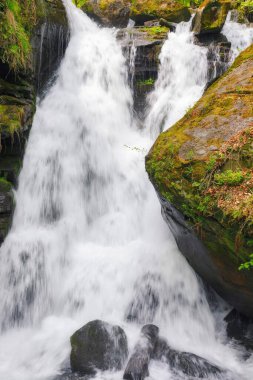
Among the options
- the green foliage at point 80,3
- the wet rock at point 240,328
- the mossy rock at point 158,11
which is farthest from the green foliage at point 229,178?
the green foliage at point 80,3

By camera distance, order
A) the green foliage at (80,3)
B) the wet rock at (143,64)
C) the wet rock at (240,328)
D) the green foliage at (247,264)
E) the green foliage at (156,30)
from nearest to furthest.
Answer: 1. the green foliage at (247,264)
2. the wet rock at (240,328)
3. the wet rock at (143,64)
4. the green foliage at (156,30)
5. the green foliage at (80,3)

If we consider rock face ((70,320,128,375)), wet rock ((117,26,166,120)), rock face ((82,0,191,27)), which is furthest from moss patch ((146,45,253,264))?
rock face ((82,0,191,27))

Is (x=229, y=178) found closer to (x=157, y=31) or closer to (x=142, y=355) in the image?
(x=142, y=355)

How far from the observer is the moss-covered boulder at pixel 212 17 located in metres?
11.6

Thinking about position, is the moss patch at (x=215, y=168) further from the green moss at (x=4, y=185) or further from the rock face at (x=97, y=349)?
the green moss at (x=4, y=185)

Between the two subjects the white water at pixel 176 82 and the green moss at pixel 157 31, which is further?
the green moss at pixel 157 31

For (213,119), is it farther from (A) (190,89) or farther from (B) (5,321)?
(A) (190,89)

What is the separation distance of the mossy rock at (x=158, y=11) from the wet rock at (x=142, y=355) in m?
12.6

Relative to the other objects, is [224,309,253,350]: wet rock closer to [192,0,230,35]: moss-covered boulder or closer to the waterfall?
the waterfall

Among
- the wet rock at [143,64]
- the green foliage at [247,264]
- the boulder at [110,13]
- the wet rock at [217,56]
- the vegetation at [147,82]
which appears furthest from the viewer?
the boulder at [110,13]

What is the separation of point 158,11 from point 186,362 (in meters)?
13.6

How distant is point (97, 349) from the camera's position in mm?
4469

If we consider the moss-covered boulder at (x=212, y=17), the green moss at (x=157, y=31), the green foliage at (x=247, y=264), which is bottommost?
the green foliage at (x=247, y=264)

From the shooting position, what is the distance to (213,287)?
18.3 ft
